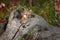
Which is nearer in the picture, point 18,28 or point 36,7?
point 18,28

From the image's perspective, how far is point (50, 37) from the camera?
3.78 meters

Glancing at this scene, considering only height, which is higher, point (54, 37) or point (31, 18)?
point (31, 18)

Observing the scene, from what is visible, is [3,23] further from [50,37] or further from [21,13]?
[50,37]

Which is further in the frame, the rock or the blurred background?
the blurred background

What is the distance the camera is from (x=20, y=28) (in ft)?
12.9

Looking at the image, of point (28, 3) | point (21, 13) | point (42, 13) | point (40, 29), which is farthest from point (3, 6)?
point (40, 29)

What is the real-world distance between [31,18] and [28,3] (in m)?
1.54

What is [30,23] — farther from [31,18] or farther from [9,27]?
[9,27]

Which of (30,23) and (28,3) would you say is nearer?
(30,23)

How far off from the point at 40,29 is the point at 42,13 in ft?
3.99

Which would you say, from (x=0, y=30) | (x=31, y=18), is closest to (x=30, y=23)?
(x=31, y=18)

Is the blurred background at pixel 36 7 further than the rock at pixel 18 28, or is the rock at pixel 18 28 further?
the blurred background at pixel 36 7

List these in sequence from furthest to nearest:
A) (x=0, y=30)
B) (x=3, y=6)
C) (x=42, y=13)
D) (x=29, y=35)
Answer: (x=3, y=6) → (x=42, y=13) → (x=0, y=30) → (x=29, y=35)

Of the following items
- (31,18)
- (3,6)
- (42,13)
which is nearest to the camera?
(31,18)
